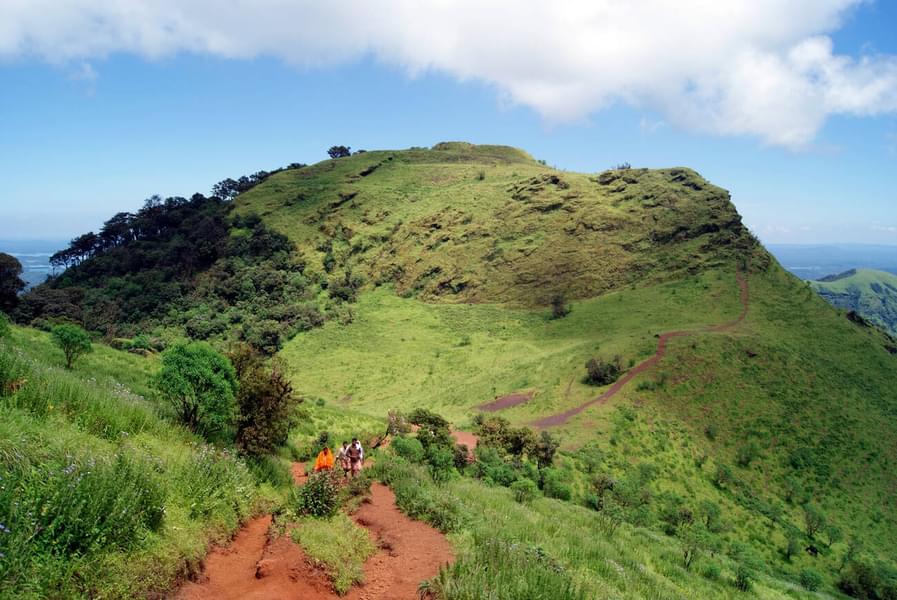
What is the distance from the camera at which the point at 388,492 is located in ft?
32.2

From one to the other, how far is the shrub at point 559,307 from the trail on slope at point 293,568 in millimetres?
45125

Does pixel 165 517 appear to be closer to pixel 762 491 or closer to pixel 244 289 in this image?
pixel 762 491

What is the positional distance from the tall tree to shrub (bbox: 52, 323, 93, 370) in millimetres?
26974

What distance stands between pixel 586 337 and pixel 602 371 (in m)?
12.0

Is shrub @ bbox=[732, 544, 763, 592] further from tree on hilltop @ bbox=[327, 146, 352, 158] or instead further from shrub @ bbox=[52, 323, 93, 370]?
tree on hilltop @ bbox=[327, 146, 352, 158]

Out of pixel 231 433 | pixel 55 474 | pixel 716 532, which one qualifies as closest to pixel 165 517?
pixel 55 474

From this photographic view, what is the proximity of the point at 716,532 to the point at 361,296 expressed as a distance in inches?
1954

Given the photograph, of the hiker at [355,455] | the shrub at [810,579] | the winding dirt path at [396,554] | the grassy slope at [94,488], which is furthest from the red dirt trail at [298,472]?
the shrub at [810,579]

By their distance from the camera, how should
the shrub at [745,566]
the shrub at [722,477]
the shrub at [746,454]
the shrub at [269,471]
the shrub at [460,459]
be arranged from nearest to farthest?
the shrub at [269,471] < the shrub at [745,566] < the shrub at [460,459] < the shrub at [722,477] < the shrub at [746,454]

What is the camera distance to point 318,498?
771 centimetres

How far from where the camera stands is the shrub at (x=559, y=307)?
51369mm

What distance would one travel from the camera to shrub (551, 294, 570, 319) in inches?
2022

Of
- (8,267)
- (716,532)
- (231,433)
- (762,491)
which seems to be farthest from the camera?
(8,267)

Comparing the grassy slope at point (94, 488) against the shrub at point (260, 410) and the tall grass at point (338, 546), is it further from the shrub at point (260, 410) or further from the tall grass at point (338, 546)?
the shrub at point (260, 410)
